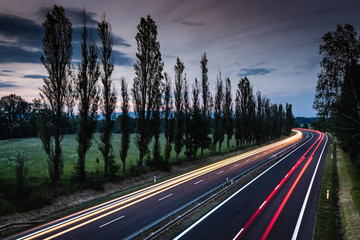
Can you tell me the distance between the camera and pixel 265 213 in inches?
572

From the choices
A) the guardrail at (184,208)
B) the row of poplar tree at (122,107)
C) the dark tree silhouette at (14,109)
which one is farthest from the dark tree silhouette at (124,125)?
the dark tree silhouette at (14,109)

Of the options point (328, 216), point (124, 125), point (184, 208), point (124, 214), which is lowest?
point (328, 216)

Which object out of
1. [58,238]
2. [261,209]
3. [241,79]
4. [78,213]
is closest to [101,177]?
[78,213]

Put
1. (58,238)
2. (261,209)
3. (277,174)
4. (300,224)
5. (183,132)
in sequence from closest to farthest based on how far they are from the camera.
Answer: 1. (58,238)
2. (300,224)
3. (261,209)
4. (277,174)
5. (183,132)

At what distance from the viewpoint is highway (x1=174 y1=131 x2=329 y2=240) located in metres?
11.9

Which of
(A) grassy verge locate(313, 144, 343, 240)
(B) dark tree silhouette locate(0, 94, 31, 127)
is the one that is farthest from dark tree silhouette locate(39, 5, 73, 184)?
(B) dark tree silhouette locate(0, 94, 31, 127)

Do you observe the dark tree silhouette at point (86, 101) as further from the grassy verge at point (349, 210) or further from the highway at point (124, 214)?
the grassy verge at point (349, 210)

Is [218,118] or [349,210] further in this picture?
[218,118]

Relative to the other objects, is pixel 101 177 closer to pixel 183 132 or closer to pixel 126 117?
pixel 126 117

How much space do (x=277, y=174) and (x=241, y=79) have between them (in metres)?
40.5

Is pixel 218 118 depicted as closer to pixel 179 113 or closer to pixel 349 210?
pixel 179 113

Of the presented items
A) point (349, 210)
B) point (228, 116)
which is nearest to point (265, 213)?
point (349, 210)

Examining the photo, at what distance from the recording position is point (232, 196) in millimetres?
18391

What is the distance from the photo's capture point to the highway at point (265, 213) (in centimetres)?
1185
